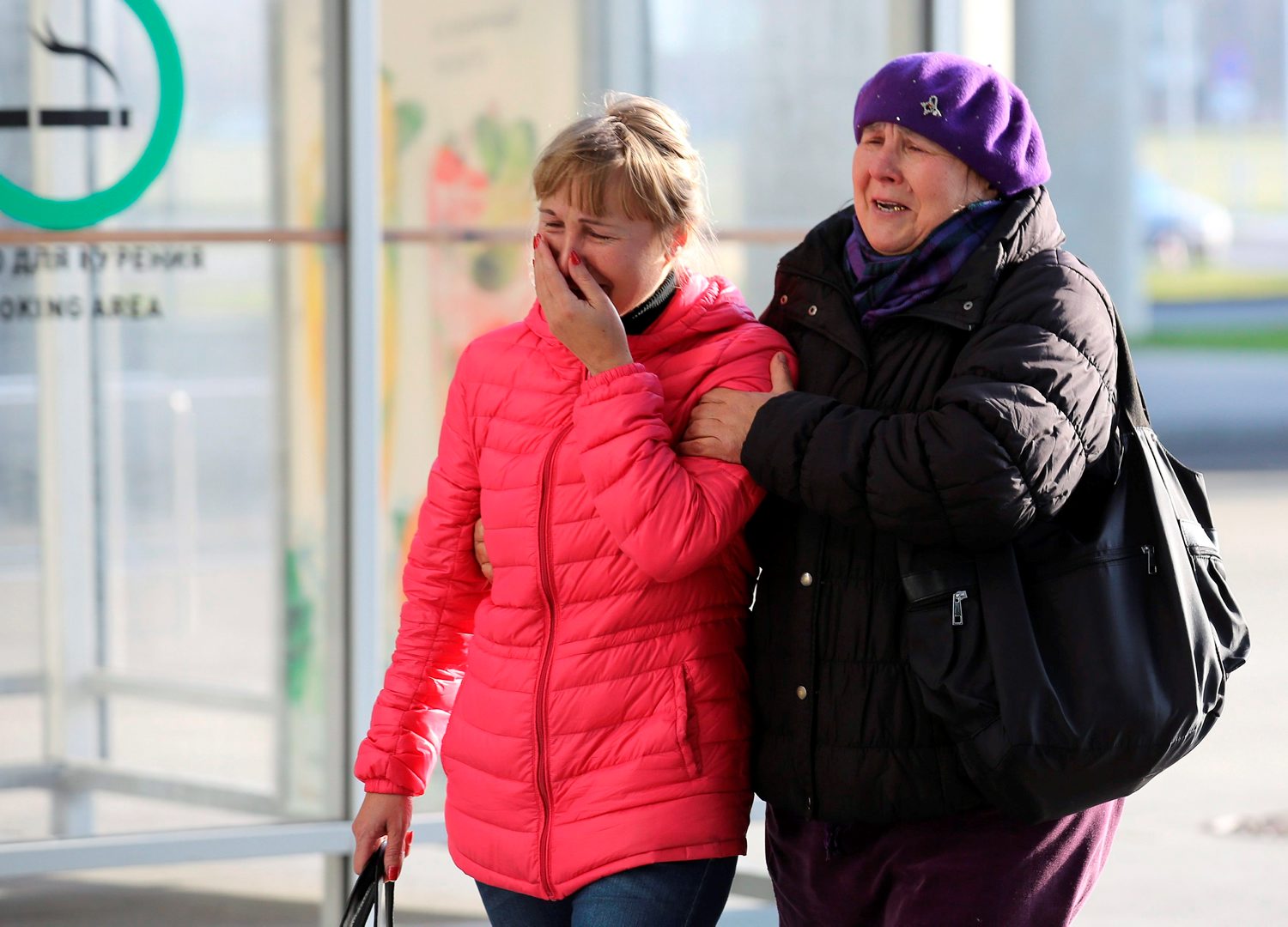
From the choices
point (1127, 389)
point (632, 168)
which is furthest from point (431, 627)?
point (1127, 389)

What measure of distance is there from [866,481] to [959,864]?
0.56 meters

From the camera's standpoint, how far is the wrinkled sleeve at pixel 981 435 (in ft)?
6.95

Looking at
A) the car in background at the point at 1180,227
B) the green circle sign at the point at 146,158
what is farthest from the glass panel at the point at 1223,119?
the green circle sign at the point at 146,158

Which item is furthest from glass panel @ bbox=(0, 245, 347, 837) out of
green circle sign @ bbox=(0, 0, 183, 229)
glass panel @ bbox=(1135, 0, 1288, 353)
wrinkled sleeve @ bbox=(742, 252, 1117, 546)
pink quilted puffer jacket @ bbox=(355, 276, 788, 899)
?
glass panel @ bbox=(1135, 0, 1288, 353)

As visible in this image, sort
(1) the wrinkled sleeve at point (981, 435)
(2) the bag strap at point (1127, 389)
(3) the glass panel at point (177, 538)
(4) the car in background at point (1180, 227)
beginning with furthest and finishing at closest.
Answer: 1. (4) the car in background at point (1180, 227)
2. (3) the glass panel at point (177, 538)
3. (2) the bag strap at point (1127, 389)
4. (1) the wrinkled sleeve at point (981, 435)

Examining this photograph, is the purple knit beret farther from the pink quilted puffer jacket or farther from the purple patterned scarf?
the pink quilted puffer jacket

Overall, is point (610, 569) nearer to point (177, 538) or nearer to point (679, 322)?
point (679, 322)

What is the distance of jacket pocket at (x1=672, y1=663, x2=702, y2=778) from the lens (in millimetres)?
2311

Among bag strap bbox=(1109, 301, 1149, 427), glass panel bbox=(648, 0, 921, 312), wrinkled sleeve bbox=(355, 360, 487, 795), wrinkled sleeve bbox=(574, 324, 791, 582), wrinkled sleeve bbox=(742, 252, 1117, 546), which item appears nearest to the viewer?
wrinkled sleeve bbox=(742, 252, 1117, 546)

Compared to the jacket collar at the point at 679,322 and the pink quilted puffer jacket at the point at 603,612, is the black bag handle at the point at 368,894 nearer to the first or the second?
the pink quilted puffer jacket at the point at 603,612

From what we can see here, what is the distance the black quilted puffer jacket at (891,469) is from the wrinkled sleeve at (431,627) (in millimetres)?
436

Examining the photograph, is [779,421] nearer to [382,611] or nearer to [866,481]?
[866,481]

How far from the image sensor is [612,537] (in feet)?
7.63

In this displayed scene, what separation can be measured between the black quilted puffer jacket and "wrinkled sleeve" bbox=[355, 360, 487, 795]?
44 centimetres
